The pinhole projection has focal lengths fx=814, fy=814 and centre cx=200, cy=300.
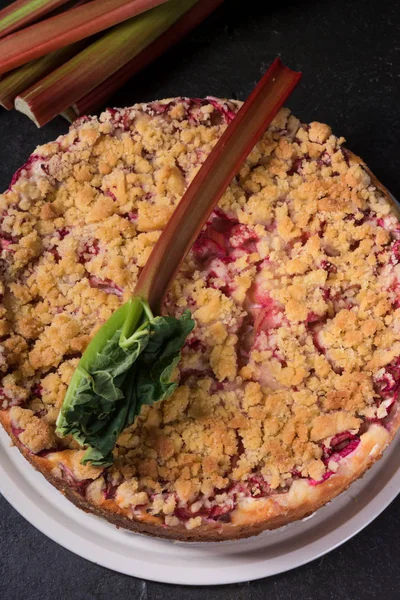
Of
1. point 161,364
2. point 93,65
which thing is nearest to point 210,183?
point 161,364

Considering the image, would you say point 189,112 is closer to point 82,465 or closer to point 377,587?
point 82,465

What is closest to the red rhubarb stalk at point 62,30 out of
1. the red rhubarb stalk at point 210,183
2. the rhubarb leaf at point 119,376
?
the red rhubarb stalk at point 210,183

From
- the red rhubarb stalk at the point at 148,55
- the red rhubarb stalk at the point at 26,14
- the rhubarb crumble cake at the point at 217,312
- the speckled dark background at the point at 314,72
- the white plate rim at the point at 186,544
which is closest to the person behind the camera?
the rhubarb crumble cake at the point at 217,312

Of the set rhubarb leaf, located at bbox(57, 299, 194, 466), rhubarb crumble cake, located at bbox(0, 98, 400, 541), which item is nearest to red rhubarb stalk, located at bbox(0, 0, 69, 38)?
rhubarb crumble cake, located at bbox(0, 98, 400, 541)

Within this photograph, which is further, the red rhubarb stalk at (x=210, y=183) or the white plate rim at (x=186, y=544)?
the white plate rim at (x=186, y=544)

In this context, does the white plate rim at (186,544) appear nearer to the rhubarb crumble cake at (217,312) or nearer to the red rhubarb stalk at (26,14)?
the rhubarb crumble cake at (217,312)

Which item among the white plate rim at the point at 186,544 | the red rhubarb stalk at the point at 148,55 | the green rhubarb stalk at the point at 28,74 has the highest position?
the green rhubarb stalk at the point at 28,74

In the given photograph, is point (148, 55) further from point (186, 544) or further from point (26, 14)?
point (186, 544)
